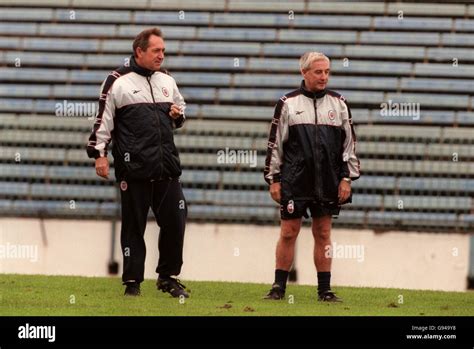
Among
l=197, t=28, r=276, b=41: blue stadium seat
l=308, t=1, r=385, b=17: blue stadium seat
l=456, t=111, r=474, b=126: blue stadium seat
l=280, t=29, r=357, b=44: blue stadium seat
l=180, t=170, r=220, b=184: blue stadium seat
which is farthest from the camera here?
l=308, t=1, r=385, b=17: blue stadium seat

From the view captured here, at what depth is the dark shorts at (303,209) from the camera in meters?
7.21

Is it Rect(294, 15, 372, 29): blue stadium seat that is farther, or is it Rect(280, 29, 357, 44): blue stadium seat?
Rect(294, 15, 372, 29): blue stadium seat

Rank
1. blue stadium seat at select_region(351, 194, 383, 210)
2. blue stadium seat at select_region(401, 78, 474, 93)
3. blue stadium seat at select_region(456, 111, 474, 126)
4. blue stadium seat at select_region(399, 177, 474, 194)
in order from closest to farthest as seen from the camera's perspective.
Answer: blue stadium seat at select_region(351, 194, 383, 210), blue stadium seat at select_region(399, 177, 474, 194), blue stadium seat at select_region(456, 111, 474, 126), blue stadium seat at select_region(401, 78, 474, 93)

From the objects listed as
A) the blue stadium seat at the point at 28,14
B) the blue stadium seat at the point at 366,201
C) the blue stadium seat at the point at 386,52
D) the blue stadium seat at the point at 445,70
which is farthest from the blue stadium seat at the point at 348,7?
the blue stadium seat at the point at 28,14

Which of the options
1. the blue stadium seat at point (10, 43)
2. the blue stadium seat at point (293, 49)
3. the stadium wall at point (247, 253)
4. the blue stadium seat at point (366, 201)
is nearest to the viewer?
the stadium wall at point (247, 253)

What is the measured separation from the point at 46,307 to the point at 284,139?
167cm

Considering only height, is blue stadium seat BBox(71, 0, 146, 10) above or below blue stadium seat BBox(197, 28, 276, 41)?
above

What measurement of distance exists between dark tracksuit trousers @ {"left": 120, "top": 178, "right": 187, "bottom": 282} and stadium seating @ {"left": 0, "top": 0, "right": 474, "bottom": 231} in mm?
5043

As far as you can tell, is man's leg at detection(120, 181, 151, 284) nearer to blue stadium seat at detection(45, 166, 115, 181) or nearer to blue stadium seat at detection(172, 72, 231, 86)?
blue stadium seat at detection(45, 166, 115, 181)

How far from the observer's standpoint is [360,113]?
527 inches

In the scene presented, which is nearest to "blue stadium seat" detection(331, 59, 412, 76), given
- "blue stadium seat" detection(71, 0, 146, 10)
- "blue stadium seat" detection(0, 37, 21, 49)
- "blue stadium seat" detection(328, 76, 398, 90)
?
"blue stadium seat" detection(328, 76, 398, 90)

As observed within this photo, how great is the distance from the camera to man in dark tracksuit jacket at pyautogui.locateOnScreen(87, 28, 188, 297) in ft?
23.1

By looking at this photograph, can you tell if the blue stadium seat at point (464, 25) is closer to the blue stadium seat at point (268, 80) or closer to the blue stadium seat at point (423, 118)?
the blue stadium seat at point (423, 118)
